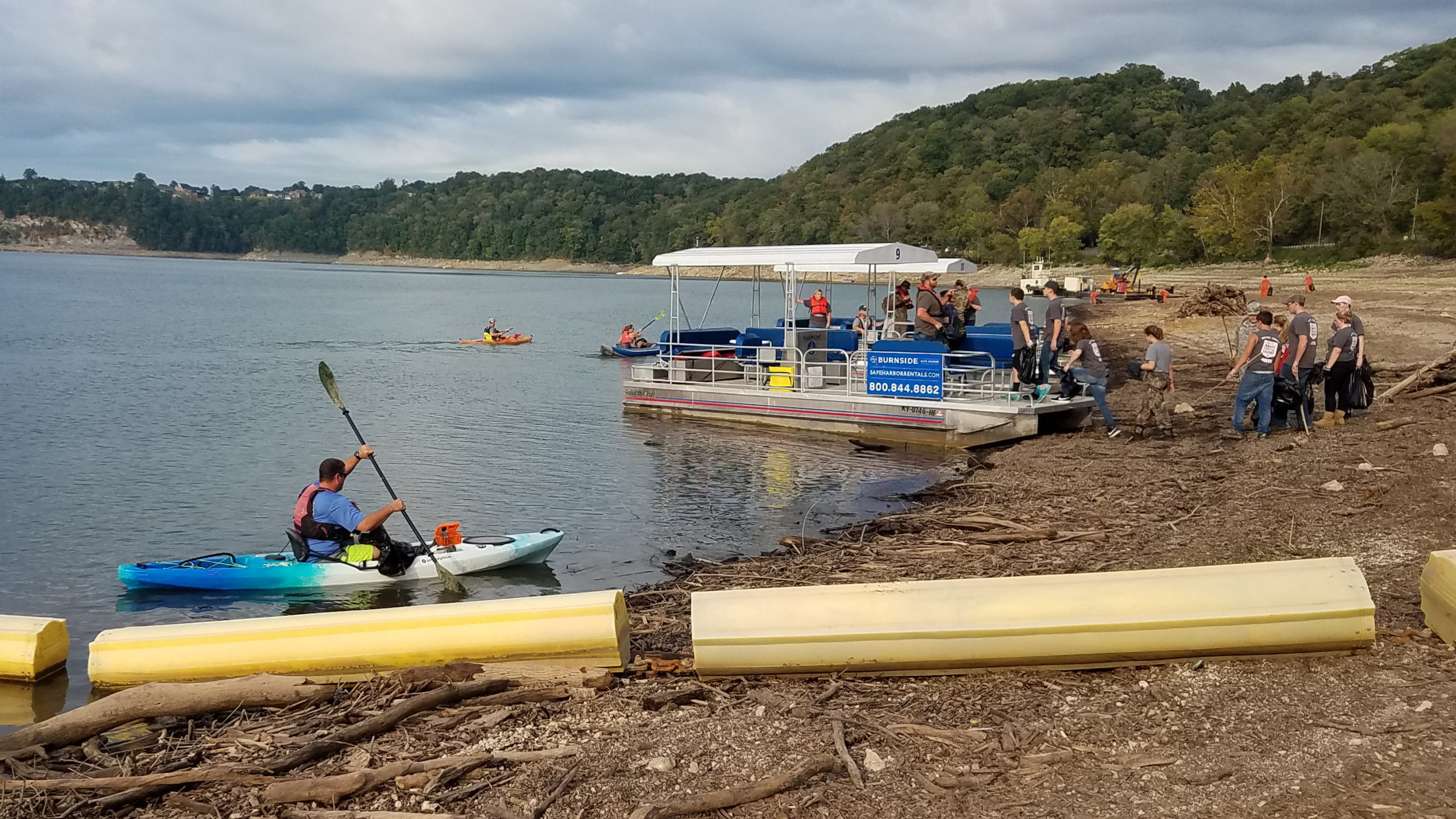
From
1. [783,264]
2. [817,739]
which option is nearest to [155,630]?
[817,739]

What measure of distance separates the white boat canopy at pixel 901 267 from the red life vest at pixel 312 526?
12.7 meters

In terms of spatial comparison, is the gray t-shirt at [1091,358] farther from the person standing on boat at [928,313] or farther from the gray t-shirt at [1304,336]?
the person standing on boat at [928,313]

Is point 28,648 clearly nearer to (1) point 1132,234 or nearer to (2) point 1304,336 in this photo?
(2) point 1304,336

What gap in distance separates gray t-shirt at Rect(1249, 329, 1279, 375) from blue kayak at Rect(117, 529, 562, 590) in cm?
969

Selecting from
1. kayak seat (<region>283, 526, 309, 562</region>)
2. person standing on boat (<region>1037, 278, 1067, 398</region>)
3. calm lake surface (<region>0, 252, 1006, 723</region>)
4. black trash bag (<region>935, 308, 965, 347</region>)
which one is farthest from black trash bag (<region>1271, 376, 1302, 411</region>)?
kayak seat (<region>283, 526, 309, 562</region>)

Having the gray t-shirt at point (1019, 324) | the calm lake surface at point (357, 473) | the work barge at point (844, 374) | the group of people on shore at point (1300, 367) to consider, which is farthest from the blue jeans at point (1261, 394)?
the calm lake surface at point (357, 473)

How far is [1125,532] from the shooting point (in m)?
11.1

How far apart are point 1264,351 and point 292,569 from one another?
12420mm

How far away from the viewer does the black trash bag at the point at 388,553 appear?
11.9 m

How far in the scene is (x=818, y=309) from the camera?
27641 mm

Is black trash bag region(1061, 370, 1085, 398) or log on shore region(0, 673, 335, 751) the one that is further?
black trash bag region(1061, 370, 1085, 398)

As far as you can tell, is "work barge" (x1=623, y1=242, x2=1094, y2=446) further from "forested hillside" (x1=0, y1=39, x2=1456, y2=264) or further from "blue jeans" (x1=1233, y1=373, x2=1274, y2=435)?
"forested hillside" (x1=0, y1=39, x2=1456, y2=264)

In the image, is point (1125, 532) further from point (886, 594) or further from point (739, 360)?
point (739, 360)

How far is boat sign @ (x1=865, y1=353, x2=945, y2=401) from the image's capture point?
1977cm
